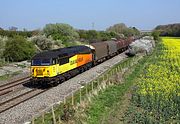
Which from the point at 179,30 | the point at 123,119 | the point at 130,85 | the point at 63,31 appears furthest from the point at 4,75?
the point at 179,30

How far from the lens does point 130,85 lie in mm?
28422

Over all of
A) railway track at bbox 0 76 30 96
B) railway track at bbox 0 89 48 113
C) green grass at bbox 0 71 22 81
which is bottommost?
green grass at bbox 0 71 22 81

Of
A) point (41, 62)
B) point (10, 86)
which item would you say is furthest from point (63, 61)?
point (10, 86)

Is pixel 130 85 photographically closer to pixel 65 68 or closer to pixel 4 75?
pixel 65 68

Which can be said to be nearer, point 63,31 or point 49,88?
point 49,88

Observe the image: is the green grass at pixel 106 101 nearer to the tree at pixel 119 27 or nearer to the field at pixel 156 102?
the field at pixel 156 102

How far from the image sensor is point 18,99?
25.1 m

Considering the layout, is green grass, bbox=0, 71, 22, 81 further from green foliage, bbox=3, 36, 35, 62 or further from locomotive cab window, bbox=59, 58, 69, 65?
green foliage, bbox=3, 36, 35, 62

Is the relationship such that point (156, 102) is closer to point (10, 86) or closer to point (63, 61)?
point (63, 61)

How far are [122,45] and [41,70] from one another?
4335 centimetres

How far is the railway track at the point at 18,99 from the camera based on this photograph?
75.3 ft

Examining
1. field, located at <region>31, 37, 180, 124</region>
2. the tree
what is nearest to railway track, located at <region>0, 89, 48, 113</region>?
field, located at <region>31, 37, 180, 124</region>

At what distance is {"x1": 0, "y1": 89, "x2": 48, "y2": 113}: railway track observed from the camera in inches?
904

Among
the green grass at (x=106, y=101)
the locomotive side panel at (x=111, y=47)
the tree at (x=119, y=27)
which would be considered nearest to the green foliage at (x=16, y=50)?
the locomotive side panel at (x=111, y=47)
